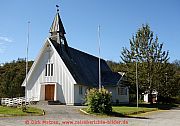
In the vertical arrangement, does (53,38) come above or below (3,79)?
above

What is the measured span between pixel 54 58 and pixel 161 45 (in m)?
19.2

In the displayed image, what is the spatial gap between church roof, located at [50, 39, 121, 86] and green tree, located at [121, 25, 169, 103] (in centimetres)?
395

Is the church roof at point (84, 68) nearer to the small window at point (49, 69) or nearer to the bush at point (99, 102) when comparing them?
the small window at point (49, 69)

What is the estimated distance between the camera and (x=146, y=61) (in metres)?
47.2

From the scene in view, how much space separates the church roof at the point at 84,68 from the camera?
3900cm

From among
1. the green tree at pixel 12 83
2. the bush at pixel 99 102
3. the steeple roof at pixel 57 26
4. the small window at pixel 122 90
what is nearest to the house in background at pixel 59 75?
the steeple roof at pixel 57 26

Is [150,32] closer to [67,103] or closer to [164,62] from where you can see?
[164,62]

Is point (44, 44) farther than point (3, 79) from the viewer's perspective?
No

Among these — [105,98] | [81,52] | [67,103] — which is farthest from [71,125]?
[81,52]

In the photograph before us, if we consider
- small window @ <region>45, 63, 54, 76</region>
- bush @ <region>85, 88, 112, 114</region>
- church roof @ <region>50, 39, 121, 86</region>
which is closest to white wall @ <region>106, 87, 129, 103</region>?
church roof @ <region>50, 39, 121, 86</region>

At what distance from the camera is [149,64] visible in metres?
46.8

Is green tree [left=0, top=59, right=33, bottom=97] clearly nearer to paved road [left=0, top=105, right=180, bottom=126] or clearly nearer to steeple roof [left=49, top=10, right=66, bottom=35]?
steeple roof [left=49, top=10, right=66, bottom=35]

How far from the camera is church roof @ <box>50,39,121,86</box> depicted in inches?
1535

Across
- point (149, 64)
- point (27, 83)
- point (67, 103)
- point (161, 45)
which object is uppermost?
point (161, 45)
